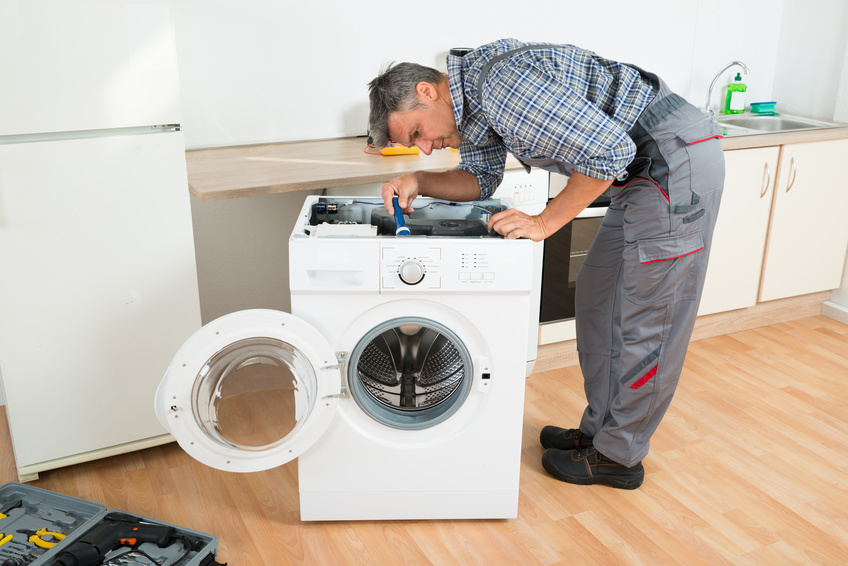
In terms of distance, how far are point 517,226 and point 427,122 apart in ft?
1.11

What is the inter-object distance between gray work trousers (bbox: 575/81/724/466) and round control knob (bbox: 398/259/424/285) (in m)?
0.60

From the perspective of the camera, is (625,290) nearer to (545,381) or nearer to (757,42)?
(545,381)

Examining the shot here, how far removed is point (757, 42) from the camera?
3.61 metres

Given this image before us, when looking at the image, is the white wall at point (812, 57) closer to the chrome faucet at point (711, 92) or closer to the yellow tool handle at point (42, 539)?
the chrome faucet at point (711, 92)

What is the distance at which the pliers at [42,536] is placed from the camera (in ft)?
6.34

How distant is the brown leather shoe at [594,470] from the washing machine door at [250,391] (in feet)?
2.67

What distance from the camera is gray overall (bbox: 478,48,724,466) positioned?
194 cm

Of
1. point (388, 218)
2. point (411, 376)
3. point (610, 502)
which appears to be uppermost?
point (388, 218)

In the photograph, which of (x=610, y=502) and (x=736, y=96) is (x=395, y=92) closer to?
(x=610, y=502)

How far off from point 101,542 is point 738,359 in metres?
2.47

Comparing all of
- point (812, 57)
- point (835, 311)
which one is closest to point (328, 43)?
point (812, 57)

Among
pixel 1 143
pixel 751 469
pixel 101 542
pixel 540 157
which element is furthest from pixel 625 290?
pixel 1 143

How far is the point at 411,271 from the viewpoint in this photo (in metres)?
1.81

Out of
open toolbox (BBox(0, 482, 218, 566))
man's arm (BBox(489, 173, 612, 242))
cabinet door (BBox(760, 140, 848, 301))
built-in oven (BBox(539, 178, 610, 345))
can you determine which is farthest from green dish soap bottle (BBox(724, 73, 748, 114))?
open toolbox (BBox(0, 482, 218, 566))
